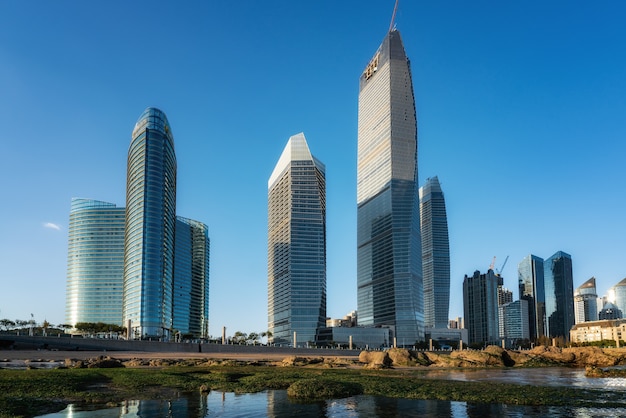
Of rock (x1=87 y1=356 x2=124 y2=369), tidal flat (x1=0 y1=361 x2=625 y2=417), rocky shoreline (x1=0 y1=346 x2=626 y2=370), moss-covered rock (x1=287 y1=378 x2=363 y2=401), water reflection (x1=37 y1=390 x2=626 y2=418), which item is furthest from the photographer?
rocky shoreline (x1=0 y1=346 x2=626 y2=370)

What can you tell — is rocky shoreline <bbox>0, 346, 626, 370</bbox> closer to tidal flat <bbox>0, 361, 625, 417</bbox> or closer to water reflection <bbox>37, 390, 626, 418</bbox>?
tidal flat <bbox>0, 361, 625, 417</bbox>

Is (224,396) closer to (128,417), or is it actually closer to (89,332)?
(128,417)

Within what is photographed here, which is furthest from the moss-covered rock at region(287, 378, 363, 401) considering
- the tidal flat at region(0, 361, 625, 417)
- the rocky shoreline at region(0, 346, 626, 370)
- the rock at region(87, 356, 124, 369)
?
the rocky shoreline at region(0, 346, 626, 370)

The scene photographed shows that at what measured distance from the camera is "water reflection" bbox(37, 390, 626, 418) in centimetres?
3194

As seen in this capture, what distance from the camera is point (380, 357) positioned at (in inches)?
3339

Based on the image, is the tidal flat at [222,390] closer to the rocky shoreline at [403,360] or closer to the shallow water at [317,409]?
the shallow water at [317,409]

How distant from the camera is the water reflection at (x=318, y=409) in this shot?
3194 centimetres

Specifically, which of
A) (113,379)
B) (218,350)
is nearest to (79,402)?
(113,379)

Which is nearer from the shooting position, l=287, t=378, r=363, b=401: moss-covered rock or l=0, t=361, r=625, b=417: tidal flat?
l=0, t=361, r=625, b=417: tidal flat

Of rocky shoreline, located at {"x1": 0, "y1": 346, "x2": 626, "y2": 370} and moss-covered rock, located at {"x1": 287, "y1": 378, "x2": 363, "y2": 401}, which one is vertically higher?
moss-covered rock, located at {"x1": 287, "y1": 378, "x2": 363, "y2": 401}

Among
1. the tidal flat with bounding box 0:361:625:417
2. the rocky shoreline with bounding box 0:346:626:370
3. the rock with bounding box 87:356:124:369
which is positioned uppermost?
the tidal flat with bounding box 0:361:625:417

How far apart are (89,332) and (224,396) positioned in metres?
164

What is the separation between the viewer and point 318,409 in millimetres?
34406

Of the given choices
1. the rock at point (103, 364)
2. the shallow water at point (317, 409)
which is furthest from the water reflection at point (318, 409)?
the rock at point (103, 364)
